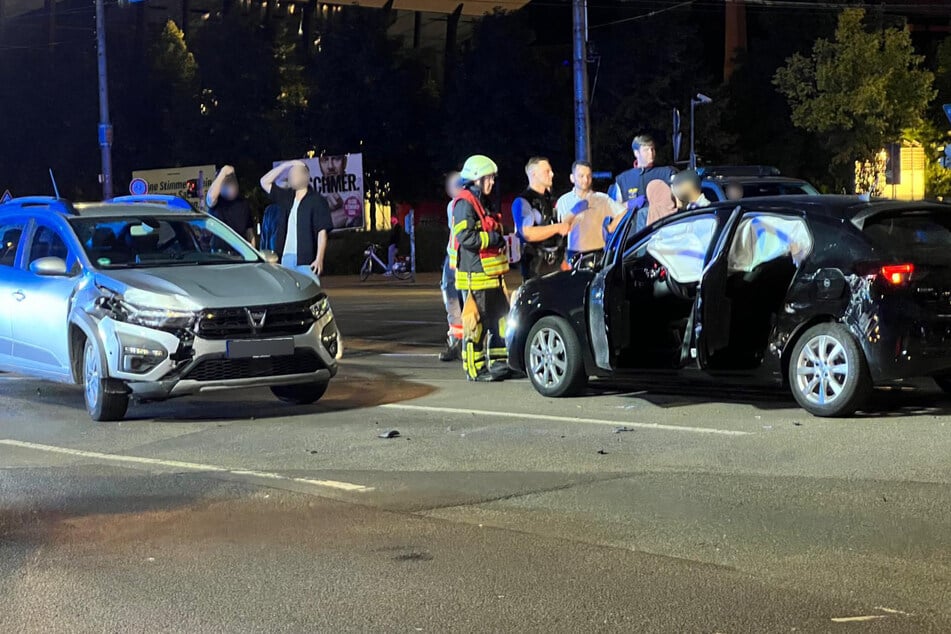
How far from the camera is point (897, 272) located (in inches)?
341

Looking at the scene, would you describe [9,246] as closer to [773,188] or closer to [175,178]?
[773,188]

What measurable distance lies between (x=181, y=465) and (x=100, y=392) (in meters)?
1.97

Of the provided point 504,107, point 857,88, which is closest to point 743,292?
point 857,88

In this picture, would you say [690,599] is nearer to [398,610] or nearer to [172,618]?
[398,610]

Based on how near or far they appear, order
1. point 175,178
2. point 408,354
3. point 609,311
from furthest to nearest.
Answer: point 175,178 → point 408,354 → point 609,311

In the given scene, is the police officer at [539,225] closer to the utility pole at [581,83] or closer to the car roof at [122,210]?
the car roof at [122,210]

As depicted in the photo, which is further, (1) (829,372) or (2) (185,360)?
(2) (185,360)

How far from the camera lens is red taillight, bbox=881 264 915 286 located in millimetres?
8633

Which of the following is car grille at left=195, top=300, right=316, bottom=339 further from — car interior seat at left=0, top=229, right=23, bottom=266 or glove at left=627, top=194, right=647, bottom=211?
glove at left=627, top=194, right=647, bottom=211

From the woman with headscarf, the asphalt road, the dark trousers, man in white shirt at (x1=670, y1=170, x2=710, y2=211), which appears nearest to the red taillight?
the asphalt road

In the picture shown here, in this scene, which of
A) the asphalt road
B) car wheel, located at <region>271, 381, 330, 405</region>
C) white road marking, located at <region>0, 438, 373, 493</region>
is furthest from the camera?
car wheel, located at <region>271, 381, 330, 405</region>

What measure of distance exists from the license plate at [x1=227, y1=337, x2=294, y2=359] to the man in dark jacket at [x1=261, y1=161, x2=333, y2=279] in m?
2.88

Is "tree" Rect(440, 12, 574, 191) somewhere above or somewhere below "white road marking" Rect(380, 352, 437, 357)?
above

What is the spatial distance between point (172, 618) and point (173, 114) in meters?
43.4
